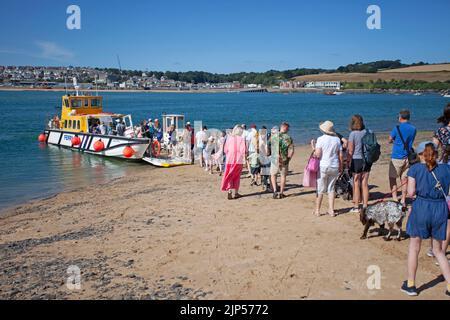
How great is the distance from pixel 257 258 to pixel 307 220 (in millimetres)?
2218

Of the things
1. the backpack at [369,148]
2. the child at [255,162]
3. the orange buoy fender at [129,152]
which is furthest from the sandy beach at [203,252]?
the orange buoy fender at [129,152]

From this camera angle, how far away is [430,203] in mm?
5102

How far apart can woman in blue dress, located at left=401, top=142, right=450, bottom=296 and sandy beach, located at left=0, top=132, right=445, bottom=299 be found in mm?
776

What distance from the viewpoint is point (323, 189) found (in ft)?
27.9

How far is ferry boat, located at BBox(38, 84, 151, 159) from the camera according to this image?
21.1 metres

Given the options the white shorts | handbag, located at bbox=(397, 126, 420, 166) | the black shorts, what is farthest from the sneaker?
handbag, located at bbox=(397, 126, 420, 166)

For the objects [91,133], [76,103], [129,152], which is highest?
[76,103]

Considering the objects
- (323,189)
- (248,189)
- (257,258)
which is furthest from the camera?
(248,189)

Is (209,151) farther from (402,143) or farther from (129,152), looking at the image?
(402,143)

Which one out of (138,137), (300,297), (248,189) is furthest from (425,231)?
(138,137)

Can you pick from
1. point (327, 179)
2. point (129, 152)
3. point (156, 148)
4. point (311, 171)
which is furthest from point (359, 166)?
point (129, 152)

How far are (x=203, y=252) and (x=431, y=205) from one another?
3.76 m

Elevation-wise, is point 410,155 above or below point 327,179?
above
